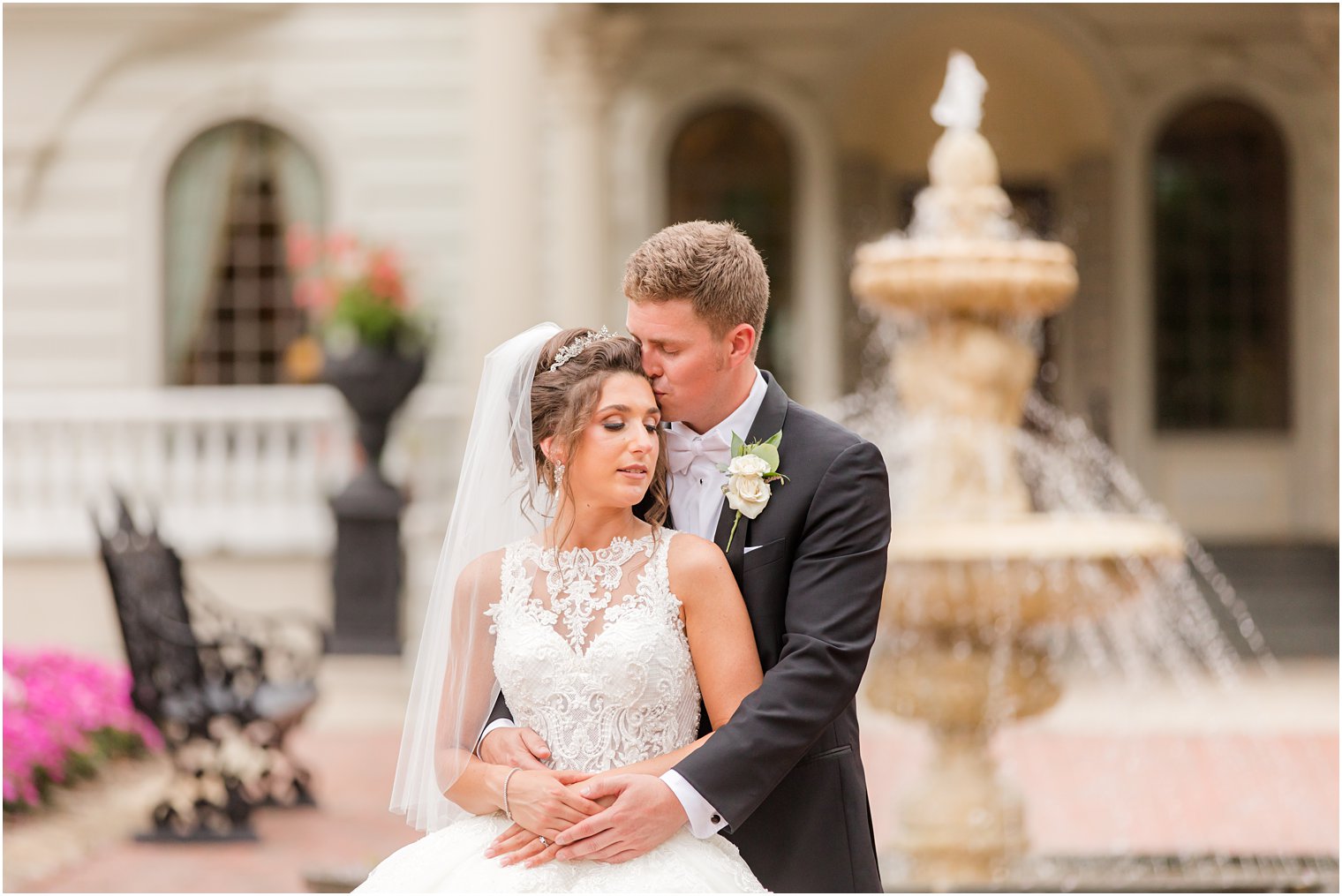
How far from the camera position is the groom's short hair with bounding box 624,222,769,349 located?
3139 mm

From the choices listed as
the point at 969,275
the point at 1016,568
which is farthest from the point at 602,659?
the point at 969,275

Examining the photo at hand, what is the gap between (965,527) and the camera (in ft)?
22.1

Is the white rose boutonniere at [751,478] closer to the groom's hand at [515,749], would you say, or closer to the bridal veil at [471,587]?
the bridal veil at [471,587]

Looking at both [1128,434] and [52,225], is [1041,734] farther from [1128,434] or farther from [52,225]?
[52,225]

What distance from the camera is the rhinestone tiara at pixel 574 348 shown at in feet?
10.5

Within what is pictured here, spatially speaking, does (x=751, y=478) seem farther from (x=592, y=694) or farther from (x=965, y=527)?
(x=965, y=527)

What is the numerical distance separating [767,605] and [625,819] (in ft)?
1.68

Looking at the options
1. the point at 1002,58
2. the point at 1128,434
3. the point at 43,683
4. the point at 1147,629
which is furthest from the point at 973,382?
the point at 1002,58

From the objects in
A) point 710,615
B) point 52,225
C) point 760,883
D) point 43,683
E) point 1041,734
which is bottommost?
point 1041,734

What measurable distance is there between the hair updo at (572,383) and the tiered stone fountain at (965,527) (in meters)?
3.62

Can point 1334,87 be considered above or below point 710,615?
above

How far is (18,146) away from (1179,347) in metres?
12.1

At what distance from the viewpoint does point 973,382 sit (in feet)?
23.9

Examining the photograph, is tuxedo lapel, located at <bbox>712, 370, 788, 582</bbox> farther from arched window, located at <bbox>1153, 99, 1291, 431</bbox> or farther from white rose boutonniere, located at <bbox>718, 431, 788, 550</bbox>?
arched window, located at <bbox>1153, 99, 1291, 431</bbox>
